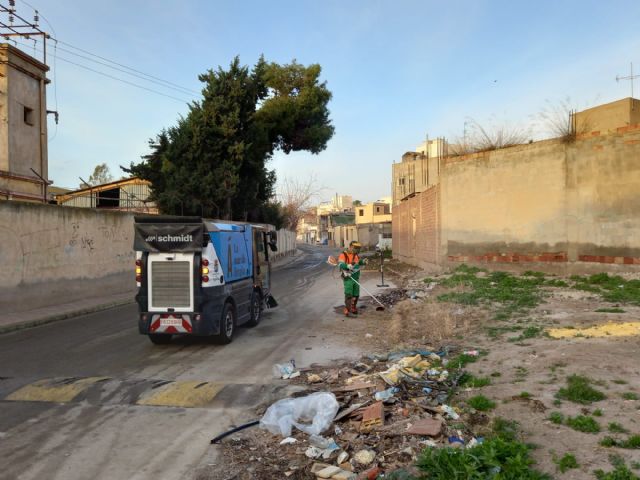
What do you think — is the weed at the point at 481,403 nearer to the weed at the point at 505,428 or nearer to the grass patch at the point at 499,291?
the weed at the point at 505,428

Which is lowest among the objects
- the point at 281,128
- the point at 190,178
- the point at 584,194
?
the point at 584,194

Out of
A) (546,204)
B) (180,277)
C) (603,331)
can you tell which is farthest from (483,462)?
(546,204)

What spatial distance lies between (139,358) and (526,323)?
7.26 meters

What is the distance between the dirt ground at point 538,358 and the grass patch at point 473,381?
63 mm

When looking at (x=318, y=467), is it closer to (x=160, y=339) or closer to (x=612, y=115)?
(x=160, y=339)

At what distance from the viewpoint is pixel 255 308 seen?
11.6 metres

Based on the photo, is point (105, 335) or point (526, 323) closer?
point (526, 323)

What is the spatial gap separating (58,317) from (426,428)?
1149cm

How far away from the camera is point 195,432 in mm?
5125

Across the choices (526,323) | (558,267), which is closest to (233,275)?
(526,323)

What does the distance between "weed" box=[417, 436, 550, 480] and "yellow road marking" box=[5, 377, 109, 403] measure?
4827 millimetres

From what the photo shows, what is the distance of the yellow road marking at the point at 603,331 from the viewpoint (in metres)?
7.81

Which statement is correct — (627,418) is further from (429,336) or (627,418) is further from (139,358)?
(139,358)

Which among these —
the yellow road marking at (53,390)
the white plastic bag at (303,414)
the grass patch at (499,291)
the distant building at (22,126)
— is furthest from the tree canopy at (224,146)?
the white plastic bag at (303,414)
